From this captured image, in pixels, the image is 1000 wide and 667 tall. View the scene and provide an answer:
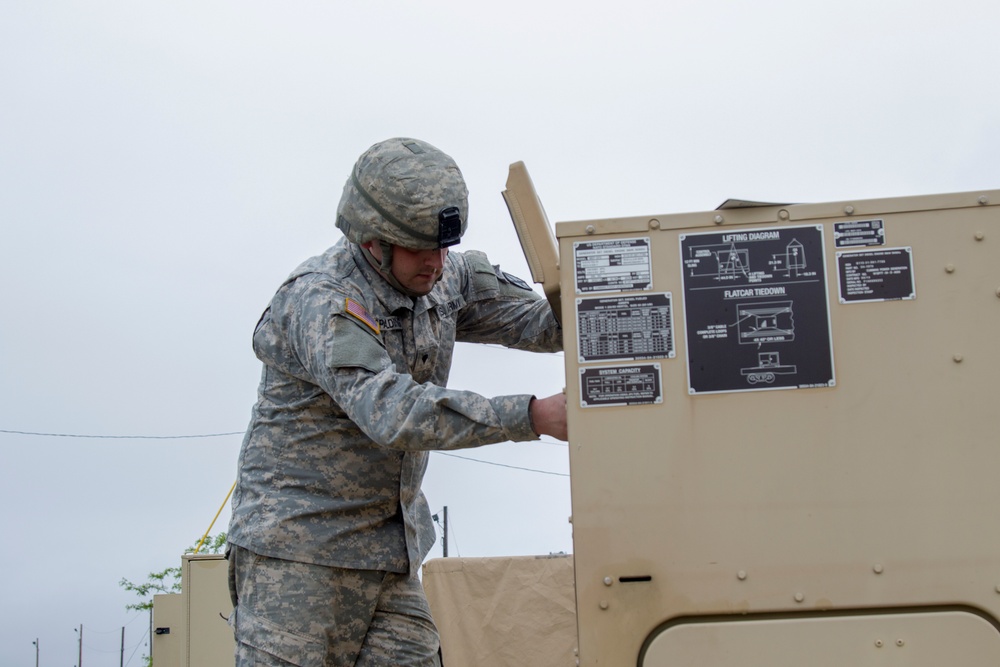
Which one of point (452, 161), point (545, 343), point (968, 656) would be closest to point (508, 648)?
point (545, 343)

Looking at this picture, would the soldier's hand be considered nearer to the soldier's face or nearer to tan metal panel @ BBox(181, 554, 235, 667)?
the soldier's face

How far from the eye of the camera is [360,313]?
3.11 meters

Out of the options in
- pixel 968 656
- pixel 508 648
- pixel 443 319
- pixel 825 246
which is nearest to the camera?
pixel 968 656

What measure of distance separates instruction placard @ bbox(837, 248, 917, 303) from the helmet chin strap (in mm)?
1326

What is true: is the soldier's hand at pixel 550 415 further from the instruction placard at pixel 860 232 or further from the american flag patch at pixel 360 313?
the instruction placard at pixel 860 232

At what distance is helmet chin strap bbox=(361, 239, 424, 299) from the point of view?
3.35 metres

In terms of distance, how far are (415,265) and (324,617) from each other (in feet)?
3.47

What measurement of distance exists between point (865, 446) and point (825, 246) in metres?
0.48

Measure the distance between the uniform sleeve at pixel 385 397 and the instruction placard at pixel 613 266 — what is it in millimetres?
352

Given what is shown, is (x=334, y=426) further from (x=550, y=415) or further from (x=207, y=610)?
(x=207, y=610)

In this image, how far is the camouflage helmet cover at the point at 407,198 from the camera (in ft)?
10.6

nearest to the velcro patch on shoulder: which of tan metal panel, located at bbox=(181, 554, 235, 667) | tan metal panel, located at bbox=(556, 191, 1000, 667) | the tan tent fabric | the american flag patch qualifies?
the american flag patch

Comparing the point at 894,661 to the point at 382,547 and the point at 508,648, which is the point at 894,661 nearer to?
the point at 382,547

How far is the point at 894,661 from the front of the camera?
2.48 meters
